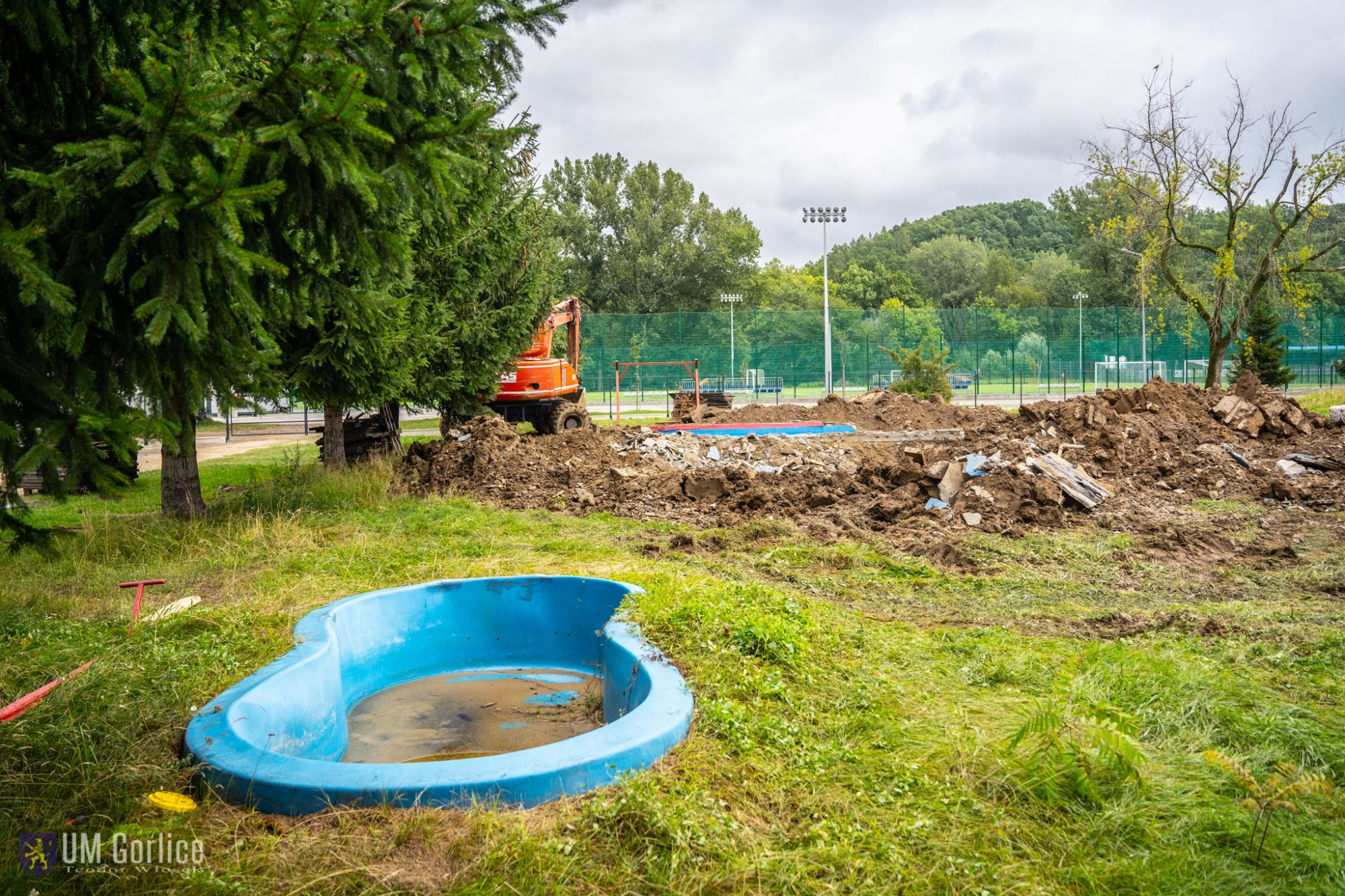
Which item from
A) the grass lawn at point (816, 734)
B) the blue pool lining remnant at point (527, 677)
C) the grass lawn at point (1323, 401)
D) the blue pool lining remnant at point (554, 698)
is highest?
the grass lawn at point (1323, 401)

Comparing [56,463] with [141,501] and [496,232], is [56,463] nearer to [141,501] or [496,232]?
[141,501]

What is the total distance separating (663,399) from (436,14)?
107 ft

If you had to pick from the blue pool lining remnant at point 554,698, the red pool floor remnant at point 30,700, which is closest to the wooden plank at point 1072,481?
the blue pool lining remnant at point 554,698

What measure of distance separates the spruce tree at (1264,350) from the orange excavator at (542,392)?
2107 centimetres

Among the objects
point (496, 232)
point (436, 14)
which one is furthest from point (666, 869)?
point (496, 232)

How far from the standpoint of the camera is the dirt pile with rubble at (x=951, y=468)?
9555 millimetres

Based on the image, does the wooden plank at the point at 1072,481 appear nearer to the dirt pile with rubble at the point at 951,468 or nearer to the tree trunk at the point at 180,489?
the dirt pile with rubble at the point at 951,468

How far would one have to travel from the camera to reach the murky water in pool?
15.3 feet

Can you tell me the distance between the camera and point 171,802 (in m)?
3.05

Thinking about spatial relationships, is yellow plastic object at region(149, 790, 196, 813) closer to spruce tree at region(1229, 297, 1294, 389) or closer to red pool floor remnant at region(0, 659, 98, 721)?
red pool floor remnant at region(0, 659, 98, 721)

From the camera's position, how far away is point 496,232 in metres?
12.5

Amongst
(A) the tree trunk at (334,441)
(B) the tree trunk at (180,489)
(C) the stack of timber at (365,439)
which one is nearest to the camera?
(B) the tree trunk at (180,489)

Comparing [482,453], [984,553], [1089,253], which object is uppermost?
[1089,253]

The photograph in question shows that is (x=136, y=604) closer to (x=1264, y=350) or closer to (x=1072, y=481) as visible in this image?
(x=1072, y=481)
